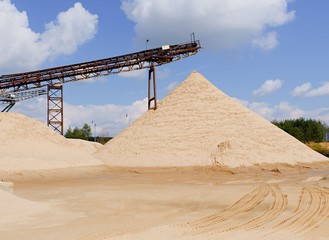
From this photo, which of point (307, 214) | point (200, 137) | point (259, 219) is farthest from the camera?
point (200, 137)

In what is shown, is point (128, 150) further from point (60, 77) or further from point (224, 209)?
point (224, 209)

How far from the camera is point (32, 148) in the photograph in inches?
875

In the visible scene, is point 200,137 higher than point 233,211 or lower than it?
higher

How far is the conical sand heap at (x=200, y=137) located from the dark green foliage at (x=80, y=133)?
94.4 feet

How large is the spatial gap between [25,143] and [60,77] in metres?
9.27

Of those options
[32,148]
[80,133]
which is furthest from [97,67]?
[80,133]

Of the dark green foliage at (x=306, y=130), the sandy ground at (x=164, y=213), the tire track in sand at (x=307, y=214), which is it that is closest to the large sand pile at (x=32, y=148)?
the sandy ground at (x=164, y=213)

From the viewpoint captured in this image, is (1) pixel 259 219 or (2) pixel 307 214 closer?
(1) pixel 259 219

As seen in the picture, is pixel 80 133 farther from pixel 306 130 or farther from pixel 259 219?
pixel 259 219

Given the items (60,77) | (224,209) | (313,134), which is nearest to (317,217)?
(224,209)

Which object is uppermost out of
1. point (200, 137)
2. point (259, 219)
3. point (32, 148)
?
point (200, 137)

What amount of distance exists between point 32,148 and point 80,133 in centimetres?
3529

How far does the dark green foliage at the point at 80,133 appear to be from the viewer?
56.1 meters

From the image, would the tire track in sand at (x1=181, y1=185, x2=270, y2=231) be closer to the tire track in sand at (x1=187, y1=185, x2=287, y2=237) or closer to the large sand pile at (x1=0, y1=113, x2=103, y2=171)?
the tire track in sand at (x1=187, y1=185, x2=287, y2=237)
